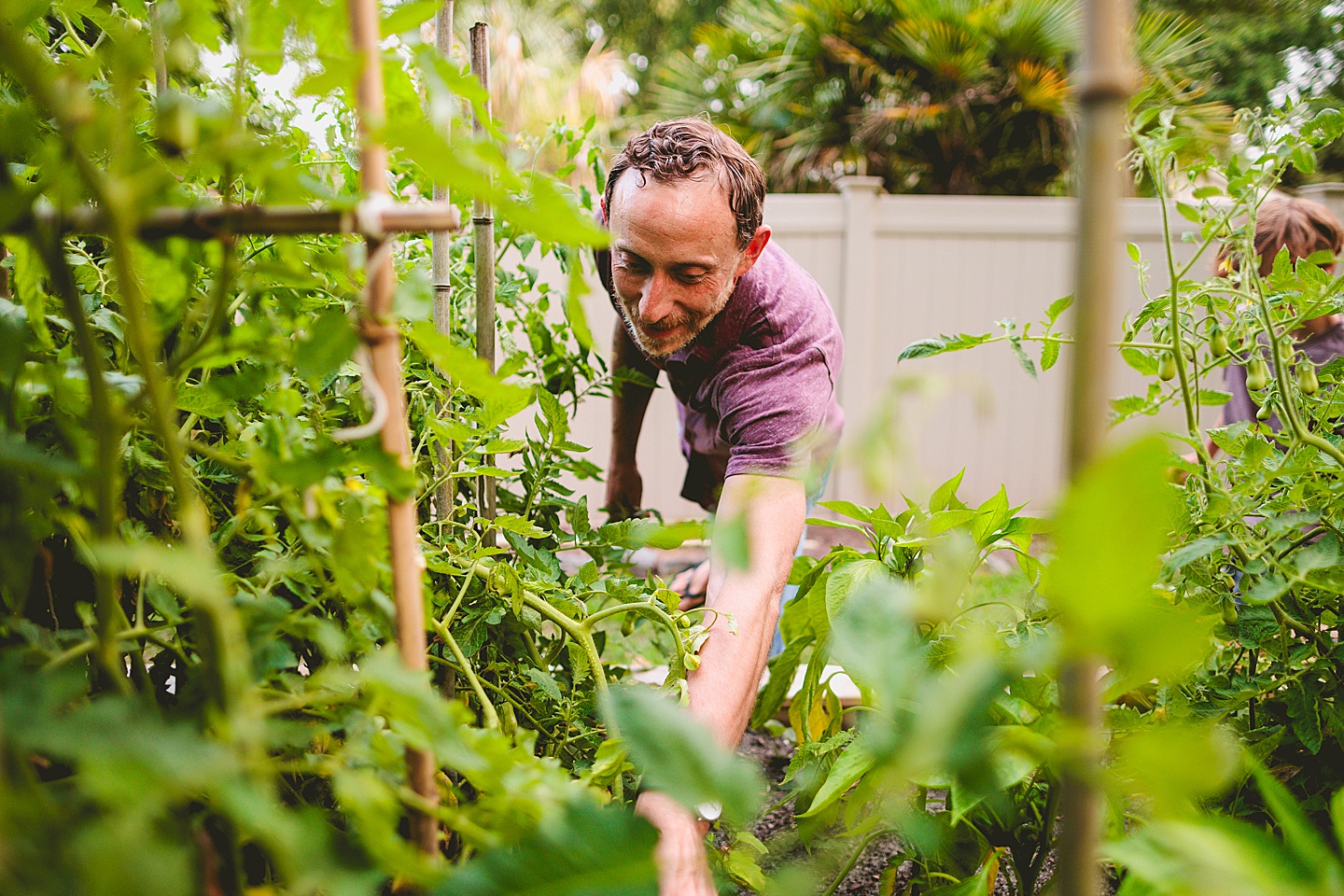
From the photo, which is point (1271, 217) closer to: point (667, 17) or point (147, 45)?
point (147, 45)

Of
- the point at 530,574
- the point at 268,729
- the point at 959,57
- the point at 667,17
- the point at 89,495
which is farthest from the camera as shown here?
the point at 667,17

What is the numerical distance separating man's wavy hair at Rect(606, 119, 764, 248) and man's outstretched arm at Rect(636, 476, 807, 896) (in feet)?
1.63

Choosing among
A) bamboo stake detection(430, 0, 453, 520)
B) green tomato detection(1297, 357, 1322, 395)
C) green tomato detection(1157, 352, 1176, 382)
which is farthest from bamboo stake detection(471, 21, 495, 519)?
green tomato detection(1297, 357, 1322, 395)

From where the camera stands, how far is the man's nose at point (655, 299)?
1.48 m

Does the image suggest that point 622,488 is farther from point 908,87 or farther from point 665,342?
point 908,87

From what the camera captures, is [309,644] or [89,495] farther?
[309,644]

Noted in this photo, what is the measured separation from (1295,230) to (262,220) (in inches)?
107

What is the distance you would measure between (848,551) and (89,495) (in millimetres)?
812

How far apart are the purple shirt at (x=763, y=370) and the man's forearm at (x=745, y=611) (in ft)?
0.28

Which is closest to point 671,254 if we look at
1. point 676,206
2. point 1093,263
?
point 676,206

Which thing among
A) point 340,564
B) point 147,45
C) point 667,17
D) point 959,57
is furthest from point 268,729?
point 667,17

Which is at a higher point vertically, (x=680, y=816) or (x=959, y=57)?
(x=959, y=57)

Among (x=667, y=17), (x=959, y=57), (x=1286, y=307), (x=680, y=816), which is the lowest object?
(x=680, y=816)

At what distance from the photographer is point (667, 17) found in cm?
1453
